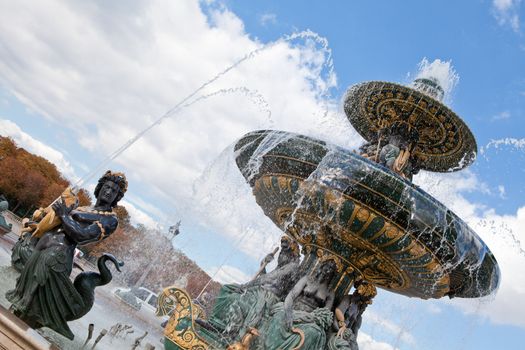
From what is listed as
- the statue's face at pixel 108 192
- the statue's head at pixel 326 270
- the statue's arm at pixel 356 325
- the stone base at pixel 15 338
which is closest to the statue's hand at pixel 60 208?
the statue's face at pixel 108 192

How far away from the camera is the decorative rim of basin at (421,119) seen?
28.3ft

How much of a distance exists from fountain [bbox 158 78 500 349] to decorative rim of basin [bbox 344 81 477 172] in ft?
0.18

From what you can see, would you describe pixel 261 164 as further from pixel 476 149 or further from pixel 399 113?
pixel 476 149

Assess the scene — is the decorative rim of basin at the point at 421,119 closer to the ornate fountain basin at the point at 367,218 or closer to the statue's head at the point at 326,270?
the ornate fountain basin at the point at 367,218

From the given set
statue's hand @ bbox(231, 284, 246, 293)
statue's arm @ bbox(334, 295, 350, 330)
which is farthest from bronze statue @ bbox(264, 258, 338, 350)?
statue's hand @ bbox(231, 284, 246, 293)

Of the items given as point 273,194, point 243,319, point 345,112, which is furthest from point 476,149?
point 243,319

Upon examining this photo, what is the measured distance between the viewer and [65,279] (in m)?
4.84

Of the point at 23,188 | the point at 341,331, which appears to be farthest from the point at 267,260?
the point at 23,188

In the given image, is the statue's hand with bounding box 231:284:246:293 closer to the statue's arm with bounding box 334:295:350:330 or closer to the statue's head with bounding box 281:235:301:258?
the statue's head with bounding box 281:235:301:258

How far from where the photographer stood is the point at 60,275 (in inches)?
189

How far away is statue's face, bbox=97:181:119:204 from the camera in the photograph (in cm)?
536

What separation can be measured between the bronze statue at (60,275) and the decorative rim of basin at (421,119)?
566 cm

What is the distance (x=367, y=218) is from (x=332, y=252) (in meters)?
1.05

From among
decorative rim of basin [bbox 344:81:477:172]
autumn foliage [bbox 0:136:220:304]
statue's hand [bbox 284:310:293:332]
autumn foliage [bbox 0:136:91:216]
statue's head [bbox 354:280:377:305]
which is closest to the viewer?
statue's hand [bbox 284:310:293:332]
